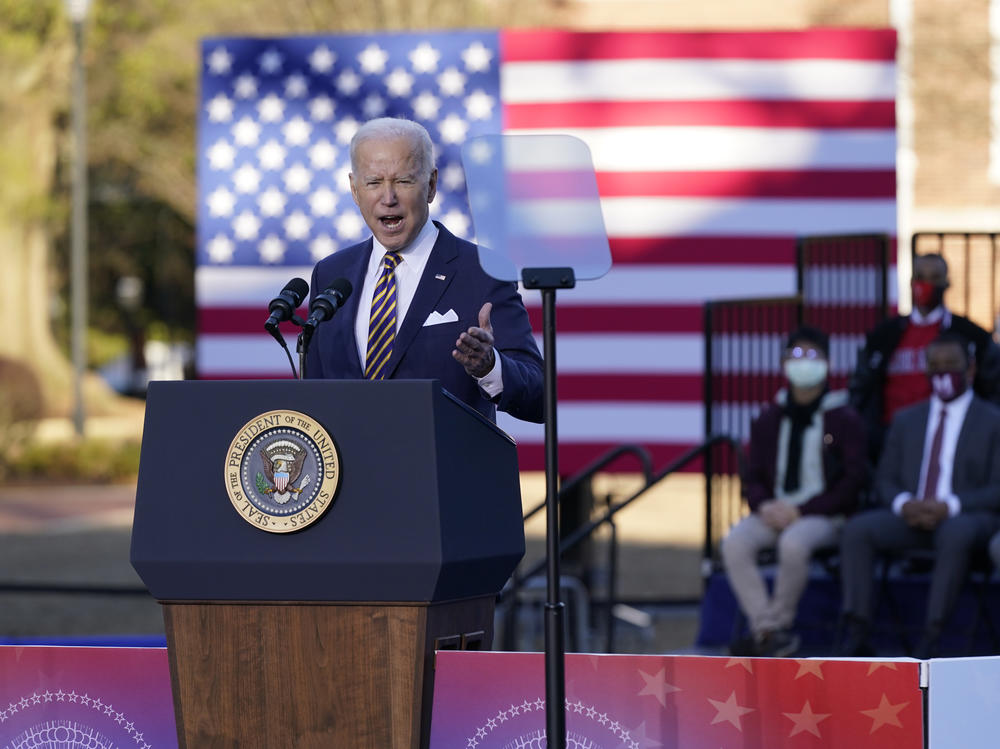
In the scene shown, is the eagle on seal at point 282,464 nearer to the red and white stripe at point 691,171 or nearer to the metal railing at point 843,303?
the metal railing at point 843,303

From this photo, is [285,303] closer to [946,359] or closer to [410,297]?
[410,297]

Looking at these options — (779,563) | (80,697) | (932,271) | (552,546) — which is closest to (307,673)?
(552,546)

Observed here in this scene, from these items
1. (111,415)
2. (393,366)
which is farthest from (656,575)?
(111,415)

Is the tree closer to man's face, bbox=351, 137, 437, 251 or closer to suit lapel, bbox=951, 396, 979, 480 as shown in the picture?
suit lapel, bbox=951, 396, 979, 480

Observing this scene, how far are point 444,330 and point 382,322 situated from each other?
0.15 m

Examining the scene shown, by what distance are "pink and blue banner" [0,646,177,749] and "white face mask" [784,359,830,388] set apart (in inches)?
197

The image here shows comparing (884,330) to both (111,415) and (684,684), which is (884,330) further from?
(111,415)

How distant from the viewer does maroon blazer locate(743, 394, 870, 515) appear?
24.1ft

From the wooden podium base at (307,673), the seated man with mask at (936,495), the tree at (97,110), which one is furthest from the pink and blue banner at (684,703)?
the tree at (97,110)

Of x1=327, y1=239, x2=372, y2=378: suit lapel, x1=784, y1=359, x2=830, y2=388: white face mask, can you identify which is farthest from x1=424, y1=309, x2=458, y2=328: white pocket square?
x1=784, y1=359, x2=830, y2=388: white face mask

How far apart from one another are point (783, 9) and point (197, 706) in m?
24.3

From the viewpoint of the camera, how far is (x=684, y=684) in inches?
118

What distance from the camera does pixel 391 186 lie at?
3270 millimetres

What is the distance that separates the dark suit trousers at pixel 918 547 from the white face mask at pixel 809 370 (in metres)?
0.82
